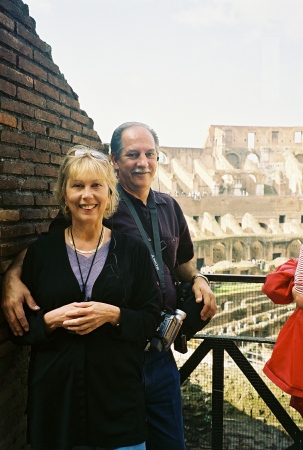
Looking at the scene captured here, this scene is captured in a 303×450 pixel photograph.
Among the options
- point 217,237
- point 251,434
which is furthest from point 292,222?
point 251,434

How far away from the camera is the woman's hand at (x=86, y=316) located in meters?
1.54

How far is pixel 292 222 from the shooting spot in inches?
1361

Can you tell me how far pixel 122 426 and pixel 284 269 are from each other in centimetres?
113

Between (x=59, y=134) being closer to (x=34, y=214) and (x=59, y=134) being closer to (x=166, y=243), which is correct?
(x=34, y=214)

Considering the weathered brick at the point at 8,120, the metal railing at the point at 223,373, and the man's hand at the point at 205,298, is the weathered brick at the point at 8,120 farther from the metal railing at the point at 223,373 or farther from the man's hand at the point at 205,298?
the metal railing at the point at 223,373

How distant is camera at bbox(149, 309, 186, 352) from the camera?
190cm

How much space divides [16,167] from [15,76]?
17.5 inches

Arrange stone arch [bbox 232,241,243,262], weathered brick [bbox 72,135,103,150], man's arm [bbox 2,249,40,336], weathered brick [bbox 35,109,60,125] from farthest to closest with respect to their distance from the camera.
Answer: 1. stone arch [bbox 232,241,243,262]
2. weathered brick [bbox 72,135,103,150]
3. weathered brick [bbox 35,109,60,125]
4. man's arm [bbox 2,249,40,336]

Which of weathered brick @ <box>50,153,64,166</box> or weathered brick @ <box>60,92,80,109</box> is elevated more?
weathered brick @ <box>60,92,80,109</box>

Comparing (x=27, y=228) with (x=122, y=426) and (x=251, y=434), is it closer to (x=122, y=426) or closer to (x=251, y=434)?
(x=122, y=426)

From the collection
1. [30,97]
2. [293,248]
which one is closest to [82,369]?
[30,97]

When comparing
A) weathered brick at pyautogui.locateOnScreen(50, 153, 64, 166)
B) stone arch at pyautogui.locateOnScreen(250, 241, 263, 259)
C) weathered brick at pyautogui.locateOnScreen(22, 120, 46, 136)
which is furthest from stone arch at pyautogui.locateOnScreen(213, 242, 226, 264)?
weathered brick at pyautogui.locateOnScreen(22, 120, 46, 136)

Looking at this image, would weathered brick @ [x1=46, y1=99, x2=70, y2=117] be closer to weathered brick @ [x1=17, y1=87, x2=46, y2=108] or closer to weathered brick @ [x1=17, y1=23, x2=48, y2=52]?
weathered brick @ [x1=17, y1=87, x2=46, y2=108]

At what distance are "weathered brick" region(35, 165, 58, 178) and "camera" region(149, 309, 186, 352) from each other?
104 cm
